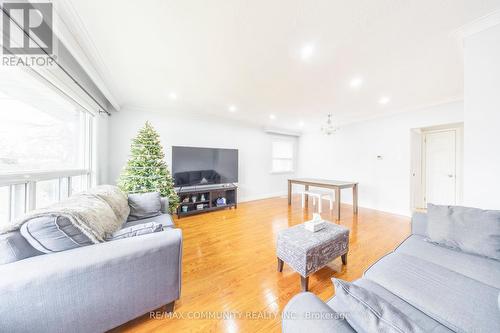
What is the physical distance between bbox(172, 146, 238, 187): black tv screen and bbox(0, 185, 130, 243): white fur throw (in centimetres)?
172

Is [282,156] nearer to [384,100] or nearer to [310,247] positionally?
[384,100]

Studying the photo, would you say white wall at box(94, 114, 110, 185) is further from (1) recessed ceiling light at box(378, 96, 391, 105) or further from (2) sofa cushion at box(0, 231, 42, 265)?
(1) recessed ceiling light at box(378, 96, 391, 105)

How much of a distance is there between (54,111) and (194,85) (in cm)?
163

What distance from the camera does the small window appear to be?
5754 millimetres

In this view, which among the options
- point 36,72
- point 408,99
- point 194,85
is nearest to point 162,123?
point 194,85

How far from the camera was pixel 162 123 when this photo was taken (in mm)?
3836

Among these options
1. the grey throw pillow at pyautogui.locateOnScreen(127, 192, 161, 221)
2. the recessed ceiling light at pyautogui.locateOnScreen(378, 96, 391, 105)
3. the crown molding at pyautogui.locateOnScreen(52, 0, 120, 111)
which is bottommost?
the grey throw pillow at pyautogui.locateOnScreen(127, 192, 161, 221)

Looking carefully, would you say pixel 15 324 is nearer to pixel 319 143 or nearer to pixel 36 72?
pixel 36 72

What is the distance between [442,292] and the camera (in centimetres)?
94

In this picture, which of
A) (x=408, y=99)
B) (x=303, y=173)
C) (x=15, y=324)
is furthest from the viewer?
(x=303, y=173)

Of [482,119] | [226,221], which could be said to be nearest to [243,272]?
[226,221]

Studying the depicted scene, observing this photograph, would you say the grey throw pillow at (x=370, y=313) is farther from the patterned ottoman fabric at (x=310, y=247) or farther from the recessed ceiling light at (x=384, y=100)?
the recessed ceiling light at (x=384, y=100)

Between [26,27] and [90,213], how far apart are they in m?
1.44

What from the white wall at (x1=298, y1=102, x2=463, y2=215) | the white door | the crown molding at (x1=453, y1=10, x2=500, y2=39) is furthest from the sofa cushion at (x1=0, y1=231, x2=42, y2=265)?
the white door
